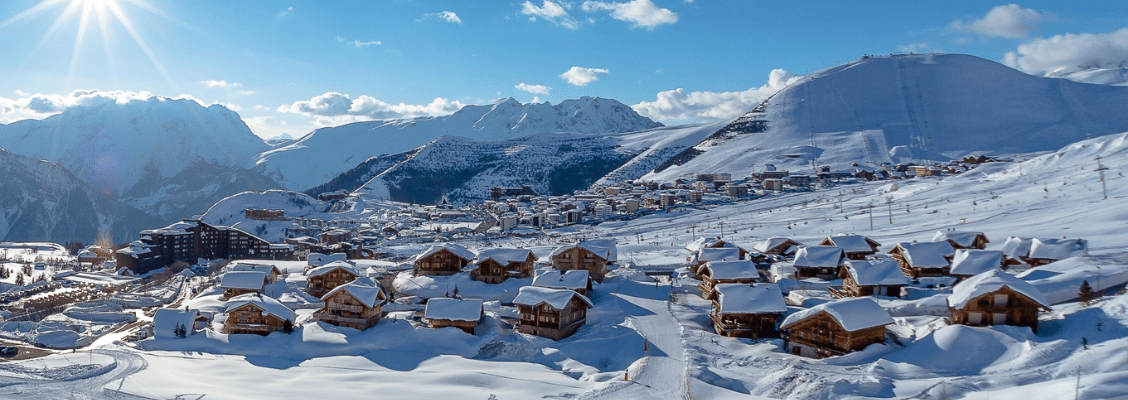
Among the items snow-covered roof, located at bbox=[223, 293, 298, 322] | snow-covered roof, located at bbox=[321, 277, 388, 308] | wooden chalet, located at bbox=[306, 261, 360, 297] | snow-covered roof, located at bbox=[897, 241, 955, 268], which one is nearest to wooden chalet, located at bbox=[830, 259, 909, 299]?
snow-covered roof, located at bbox=[897, 241, 955, 268]

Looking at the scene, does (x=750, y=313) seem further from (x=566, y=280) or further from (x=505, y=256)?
(x=505, y=256)

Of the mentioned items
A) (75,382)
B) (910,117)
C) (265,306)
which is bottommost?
(75,382)

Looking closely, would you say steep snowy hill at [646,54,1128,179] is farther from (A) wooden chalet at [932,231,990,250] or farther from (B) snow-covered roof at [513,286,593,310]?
(B) snow-covered roof at [513,286,593,310]

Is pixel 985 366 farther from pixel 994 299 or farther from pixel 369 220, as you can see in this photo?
pixel 369 220

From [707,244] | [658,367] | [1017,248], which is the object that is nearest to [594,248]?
[707,244]

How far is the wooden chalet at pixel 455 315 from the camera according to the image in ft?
103

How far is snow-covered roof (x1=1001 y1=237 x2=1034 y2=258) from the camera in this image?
35.7 meters

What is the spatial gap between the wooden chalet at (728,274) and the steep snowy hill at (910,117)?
102m

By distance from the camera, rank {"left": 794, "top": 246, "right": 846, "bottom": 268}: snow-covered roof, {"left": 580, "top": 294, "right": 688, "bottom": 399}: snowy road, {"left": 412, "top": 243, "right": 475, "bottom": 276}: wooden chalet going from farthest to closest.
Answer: {"left": 412, "top": 243, "right": 475, "bottom": 276}: wooden chalet < {"left": 794, "top": 246, "right": 846, "bottom": 268}: snow-covered roof < {"left": 580, "top": 294, "right": 688, "bottom": 399}: snowy road

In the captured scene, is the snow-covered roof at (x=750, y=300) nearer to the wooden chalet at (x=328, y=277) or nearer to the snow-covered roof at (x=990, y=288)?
the snow-covered roof at (x=990, y=288)

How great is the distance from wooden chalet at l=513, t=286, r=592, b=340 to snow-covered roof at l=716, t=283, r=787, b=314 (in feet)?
23.0

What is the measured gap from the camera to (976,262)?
32.3 meters

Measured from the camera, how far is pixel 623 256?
54344 millimetres

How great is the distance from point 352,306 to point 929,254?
31652 millimetres
